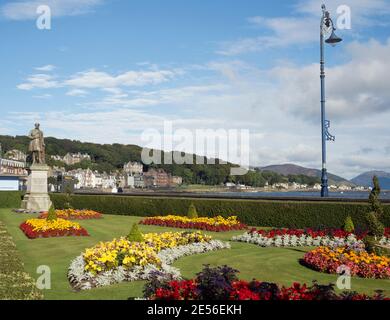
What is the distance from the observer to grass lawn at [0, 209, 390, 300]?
10805mm

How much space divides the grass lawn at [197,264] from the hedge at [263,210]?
217 inches

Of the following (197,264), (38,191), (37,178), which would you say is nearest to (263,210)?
(197,264)

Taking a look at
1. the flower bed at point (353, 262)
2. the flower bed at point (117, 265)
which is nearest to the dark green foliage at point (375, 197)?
the flower bed at point (353, 262)

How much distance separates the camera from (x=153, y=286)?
356 inches

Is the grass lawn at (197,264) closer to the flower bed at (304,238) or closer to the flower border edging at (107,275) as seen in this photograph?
the flower border edging at (107,275)

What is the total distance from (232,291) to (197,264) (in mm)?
5966

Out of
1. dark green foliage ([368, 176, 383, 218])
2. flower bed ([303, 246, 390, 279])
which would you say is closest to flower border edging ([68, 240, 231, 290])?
flower bed ([303, 246, 390, 279])

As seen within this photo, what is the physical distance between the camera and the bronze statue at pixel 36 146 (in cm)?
3569

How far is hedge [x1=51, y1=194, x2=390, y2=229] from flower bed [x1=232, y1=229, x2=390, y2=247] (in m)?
3.10

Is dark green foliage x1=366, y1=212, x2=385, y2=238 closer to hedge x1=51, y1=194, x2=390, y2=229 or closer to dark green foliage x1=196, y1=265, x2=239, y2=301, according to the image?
hedge x1=51, y1=194, x2=390, y2=229

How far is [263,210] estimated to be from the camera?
26.3 m

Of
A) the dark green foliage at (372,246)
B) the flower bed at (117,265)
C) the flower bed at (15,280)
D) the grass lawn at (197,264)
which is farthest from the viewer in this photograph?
the dark green foliage at (372,246)
